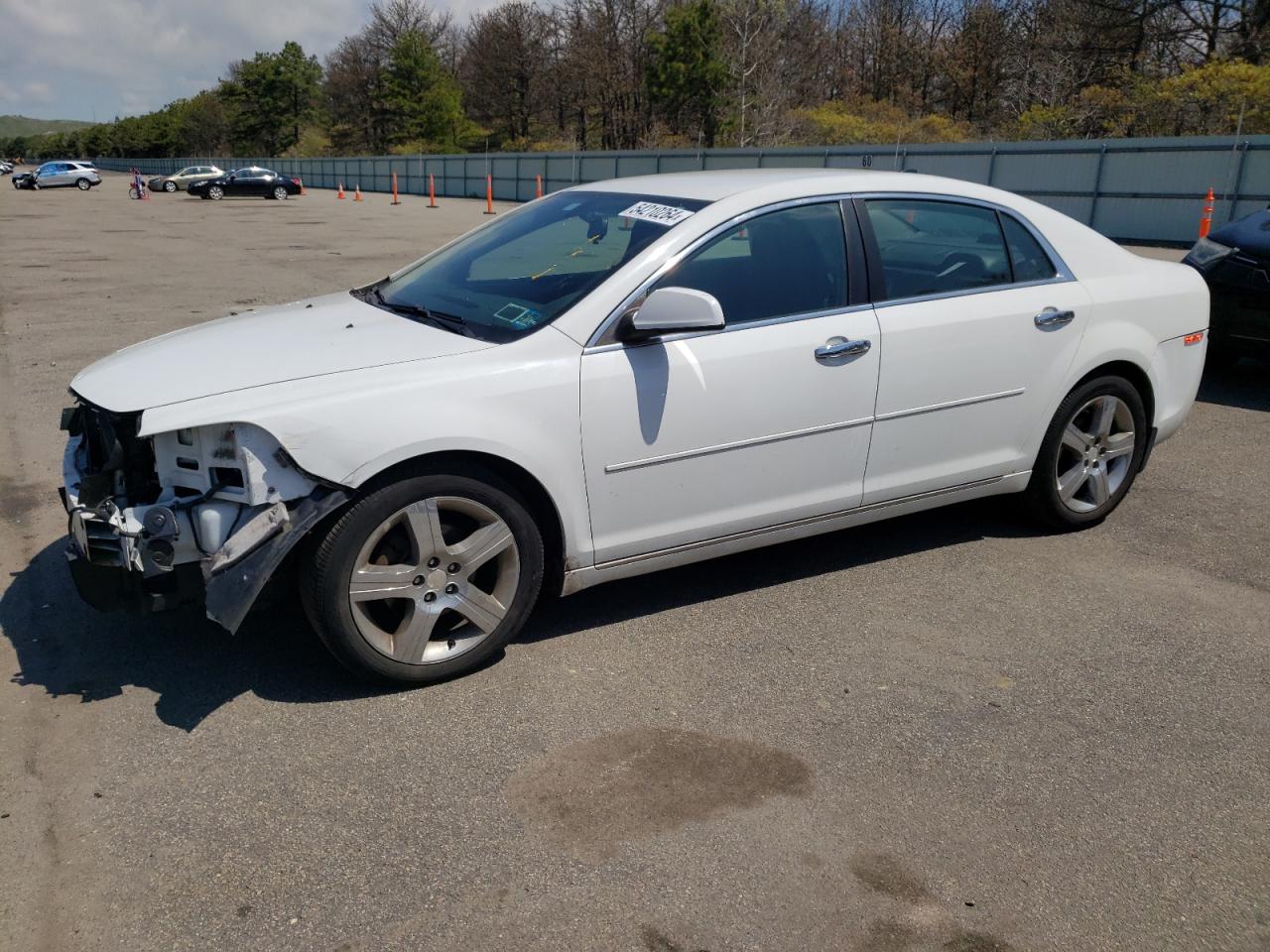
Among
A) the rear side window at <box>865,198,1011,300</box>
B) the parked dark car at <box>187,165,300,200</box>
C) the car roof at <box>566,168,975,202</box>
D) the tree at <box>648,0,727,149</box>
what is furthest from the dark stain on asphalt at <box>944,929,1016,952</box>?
the tree at <box>648,0,727,149</box>

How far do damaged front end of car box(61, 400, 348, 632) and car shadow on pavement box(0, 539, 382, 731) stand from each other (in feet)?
0.86

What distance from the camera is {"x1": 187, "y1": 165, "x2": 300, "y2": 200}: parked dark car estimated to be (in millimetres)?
47312

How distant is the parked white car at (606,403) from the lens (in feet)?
A: 10.9

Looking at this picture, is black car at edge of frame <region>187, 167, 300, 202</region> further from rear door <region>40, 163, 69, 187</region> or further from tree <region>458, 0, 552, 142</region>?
tree <region>458, 0, 552, 142</region>

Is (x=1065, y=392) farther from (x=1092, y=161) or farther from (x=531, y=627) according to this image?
(x=1092, y=161)

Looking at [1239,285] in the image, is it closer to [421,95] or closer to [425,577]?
[425,577]

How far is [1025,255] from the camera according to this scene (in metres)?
4.73

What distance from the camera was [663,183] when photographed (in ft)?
15.1

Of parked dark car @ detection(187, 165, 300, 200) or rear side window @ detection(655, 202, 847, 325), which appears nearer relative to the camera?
rear side window @ detection(655, 202, 847, 325)

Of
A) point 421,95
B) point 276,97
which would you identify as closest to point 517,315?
point 421,95

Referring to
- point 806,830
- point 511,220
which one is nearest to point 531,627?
point 806,830

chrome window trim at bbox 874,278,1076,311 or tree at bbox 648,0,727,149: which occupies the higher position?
tree at bbox 648,0,727,149

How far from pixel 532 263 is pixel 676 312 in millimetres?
943

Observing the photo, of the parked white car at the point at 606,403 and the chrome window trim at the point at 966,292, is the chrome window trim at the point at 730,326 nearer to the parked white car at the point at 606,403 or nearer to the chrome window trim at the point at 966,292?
the parked white car at the point at 606,403
